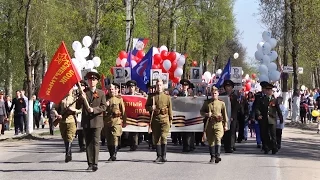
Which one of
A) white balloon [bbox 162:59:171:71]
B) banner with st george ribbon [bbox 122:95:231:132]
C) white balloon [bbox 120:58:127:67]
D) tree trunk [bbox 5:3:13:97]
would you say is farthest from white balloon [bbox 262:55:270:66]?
tree trunk [bbox 5:3:13:97]

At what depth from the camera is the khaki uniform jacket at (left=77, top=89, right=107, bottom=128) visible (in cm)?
1457

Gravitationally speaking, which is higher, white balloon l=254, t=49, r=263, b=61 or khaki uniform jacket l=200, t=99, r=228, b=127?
white balloon l=254, t=49, r=263, b=61

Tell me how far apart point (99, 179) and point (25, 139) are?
483 inches

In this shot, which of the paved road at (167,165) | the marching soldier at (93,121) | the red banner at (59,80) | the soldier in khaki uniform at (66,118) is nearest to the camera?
the paved road at (167,165)

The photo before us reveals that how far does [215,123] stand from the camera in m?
16.6

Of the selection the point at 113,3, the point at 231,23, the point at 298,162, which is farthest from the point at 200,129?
the point at 231,23

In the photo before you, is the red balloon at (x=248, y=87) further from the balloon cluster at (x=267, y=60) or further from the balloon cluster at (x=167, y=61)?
the balloon cluster at (x=167, y=61)

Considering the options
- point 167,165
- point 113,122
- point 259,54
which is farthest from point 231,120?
point 259,54

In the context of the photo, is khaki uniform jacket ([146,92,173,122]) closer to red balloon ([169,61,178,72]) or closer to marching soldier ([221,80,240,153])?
marching soldier ([221,80,240,153])

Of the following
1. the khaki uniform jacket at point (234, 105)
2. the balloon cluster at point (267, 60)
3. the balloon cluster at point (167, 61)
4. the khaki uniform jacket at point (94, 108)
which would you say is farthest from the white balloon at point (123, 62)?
the khaki uniform jacket at point (94, 108)

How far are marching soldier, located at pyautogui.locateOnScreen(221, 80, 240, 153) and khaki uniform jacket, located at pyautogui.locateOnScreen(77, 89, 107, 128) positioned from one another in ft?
17.7

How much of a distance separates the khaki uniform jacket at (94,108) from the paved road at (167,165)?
929 millimetres

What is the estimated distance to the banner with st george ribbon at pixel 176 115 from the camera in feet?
64.5

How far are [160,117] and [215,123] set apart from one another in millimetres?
1217
